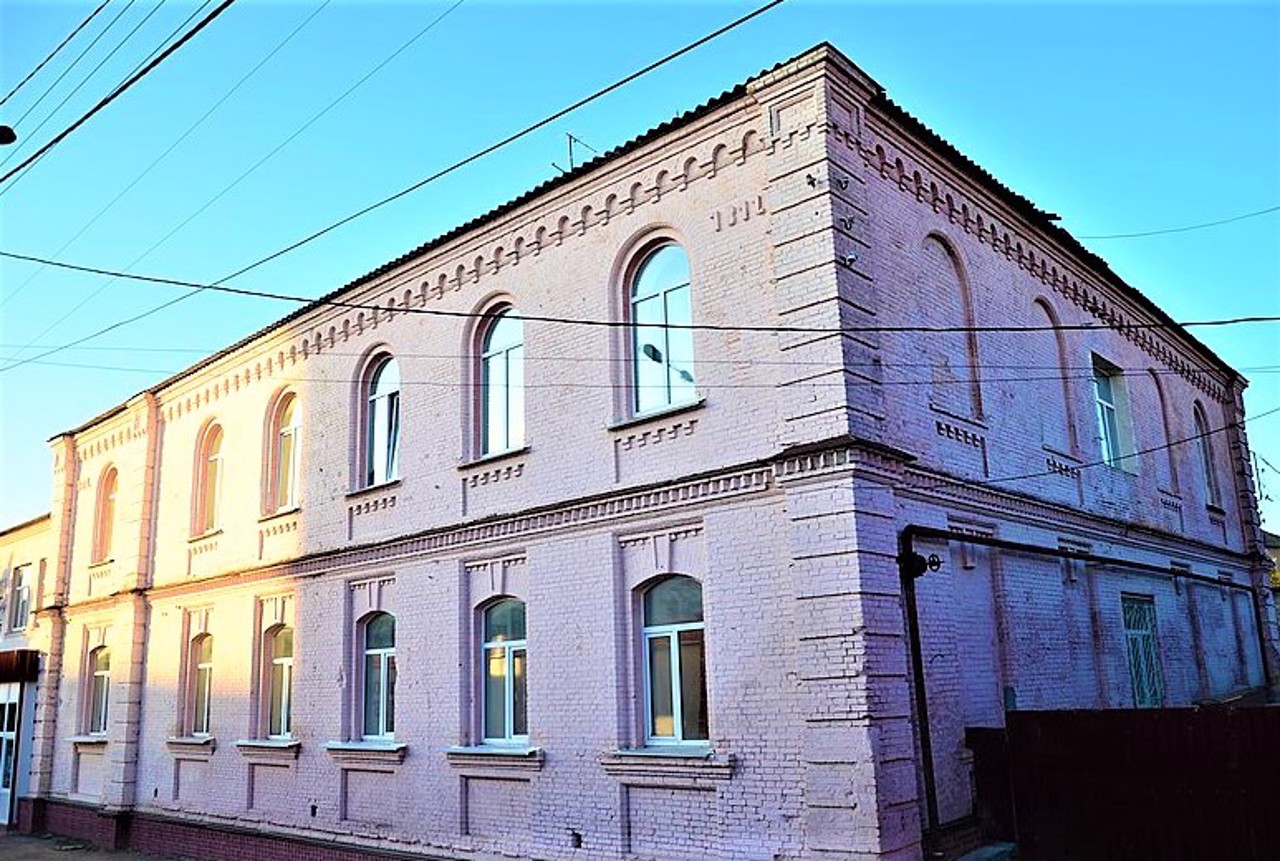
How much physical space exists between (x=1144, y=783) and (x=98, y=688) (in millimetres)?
19260

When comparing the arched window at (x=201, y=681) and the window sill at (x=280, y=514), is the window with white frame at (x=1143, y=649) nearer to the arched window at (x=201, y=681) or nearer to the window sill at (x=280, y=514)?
the window sill at (x=280, y=514)

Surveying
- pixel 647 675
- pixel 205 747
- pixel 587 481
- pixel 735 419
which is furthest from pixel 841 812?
pixel 205 747

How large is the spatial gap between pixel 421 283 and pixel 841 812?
29.2 ft

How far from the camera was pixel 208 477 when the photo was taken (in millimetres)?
18562

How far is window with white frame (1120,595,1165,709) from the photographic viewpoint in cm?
1366

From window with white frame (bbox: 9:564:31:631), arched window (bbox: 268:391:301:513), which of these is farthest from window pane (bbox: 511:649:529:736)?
window with white frame (bbox: 9:564:31:631)

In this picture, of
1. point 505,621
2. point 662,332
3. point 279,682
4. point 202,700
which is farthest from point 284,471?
point 662,332

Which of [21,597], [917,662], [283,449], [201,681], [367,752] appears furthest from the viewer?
[21,597]

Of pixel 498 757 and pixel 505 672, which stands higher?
pixel 505 672

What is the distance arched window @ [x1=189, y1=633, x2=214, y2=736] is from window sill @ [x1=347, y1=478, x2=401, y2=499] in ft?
15.9

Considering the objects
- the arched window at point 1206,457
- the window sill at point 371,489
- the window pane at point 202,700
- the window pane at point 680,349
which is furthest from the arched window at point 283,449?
the arched window at point 1206,457

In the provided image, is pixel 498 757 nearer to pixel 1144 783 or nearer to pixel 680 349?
pixel 680 349

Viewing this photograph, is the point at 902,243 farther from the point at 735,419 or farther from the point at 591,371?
the point at 591,371

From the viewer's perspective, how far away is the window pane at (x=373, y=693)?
13805 millimetres
